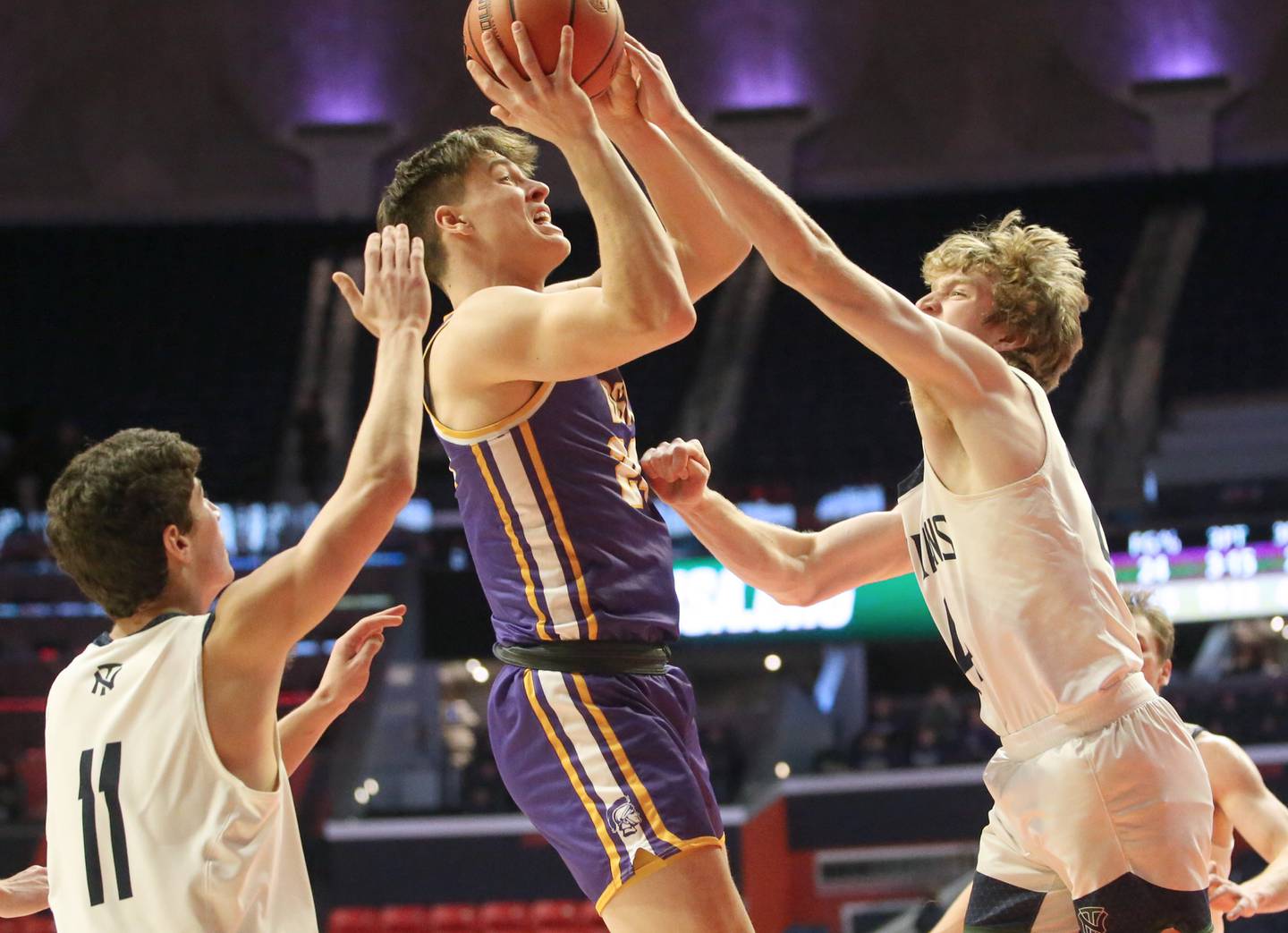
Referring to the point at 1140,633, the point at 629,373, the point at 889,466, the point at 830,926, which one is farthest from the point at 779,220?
the point at 629,373

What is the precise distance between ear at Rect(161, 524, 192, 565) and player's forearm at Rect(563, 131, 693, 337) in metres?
0.89

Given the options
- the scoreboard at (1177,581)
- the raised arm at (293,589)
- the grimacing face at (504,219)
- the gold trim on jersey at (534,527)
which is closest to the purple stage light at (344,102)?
the scoreboard at (1177,581)

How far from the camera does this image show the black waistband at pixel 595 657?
3.06 meters

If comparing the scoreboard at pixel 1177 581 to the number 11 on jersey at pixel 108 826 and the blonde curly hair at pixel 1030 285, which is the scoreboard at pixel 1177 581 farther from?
the number 11 on jersey at pixel 108 826

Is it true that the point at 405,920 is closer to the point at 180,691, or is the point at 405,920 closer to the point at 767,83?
the point at 180,691

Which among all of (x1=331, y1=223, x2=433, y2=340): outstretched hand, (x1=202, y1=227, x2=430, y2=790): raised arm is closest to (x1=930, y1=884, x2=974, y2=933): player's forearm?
(x1=202, y1=227, x2=430, y2=790): raised arm

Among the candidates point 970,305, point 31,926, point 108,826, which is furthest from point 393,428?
point 31,926

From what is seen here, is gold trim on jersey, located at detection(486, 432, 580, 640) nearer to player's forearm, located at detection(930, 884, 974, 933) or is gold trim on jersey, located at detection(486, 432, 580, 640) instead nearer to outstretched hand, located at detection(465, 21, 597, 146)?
outstretched hand, located at detection(465, 21, 597, 146)

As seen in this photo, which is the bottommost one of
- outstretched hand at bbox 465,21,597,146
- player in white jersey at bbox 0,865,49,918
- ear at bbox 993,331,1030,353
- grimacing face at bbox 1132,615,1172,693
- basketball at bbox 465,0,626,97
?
player in white jersey at bbox 0,865,49,918

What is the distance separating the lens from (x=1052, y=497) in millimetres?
2914

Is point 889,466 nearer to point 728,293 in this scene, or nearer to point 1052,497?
point 728,293

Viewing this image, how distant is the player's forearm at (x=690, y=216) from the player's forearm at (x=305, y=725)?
1.23 m

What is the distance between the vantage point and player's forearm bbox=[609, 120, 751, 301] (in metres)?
3.37

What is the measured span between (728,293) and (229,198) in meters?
7.09
